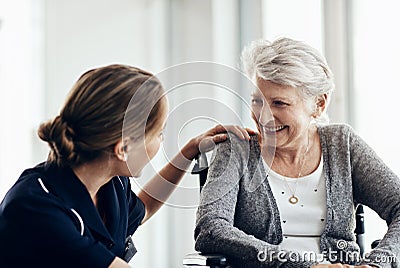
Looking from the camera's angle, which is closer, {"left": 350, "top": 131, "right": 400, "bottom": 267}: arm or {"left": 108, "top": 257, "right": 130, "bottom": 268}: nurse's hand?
{"left": 108, "top": 257, "right": 130, "bottom": 268}: nurse's hand

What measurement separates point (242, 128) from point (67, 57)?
140cm

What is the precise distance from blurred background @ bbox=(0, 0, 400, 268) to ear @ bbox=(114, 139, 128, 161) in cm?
57

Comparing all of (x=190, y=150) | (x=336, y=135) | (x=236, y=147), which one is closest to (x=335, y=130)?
(x=336, y=135)

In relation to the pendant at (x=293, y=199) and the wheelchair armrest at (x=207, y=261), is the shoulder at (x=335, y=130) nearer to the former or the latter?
the pendant at (x=293, y=199)

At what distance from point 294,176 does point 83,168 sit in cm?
74

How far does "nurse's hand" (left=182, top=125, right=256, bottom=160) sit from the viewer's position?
199 cm

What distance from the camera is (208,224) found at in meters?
1.89

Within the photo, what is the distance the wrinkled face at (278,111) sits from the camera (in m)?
2.01

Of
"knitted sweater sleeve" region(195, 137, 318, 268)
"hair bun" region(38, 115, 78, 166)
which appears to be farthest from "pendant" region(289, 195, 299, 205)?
"hair bun" region(38, 115, 78, 166)

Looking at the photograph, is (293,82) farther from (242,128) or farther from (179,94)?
(179,94)

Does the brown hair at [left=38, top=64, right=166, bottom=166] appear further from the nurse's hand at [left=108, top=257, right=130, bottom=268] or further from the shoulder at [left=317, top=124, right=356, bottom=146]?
the shoulder at [left=317, top=124, right=356, bottom=146]

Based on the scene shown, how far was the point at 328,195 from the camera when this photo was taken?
6.67ft

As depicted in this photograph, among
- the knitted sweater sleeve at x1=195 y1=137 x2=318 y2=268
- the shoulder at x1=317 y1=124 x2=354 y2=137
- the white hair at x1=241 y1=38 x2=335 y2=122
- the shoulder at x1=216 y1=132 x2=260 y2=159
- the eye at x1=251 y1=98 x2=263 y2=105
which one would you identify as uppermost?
the white hair at x1=241 y1=38 x2=335 y2=122

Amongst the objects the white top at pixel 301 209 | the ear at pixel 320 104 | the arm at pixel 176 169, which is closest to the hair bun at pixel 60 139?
the arm at pixel 176 169
